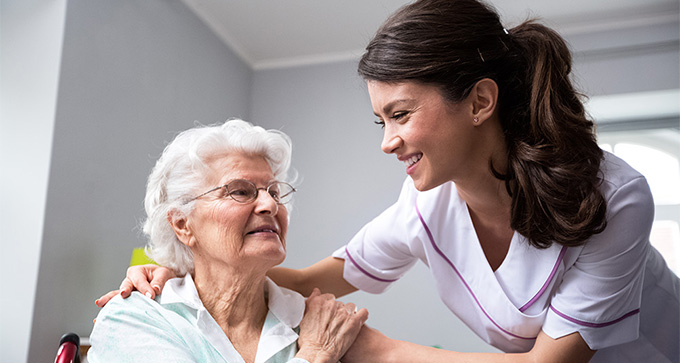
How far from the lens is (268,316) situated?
143 centimetres

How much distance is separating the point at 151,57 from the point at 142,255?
4.35 feet

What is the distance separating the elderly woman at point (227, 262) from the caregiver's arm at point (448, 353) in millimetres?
55

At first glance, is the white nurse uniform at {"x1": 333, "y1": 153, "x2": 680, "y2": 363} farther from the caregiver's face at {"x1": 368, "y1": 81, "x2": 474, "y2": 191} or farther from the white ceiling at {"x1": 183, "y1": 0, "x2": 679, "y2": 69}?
the white ceiling at {"x1": 183, "y1": 0, "x2": 679, "y2": 69}

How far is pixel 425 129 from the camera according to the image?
1.22 metres

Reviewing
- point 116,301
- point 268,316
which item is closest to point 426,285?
point 268,316

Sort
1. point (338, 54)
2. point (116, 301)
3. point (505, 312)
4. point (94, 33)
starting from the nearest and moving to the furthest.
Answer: point (116, 301), point (505, 312), point (94, 33), point (338, 54)

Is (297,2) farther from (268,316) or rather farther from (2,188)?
(268,316)

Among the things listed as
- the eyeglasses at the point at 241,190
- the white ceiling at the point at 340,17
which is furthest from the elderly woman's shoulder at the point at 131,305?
the white ceiling at the point at 340,17

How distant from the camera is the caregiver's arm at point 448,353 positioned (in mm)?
1280

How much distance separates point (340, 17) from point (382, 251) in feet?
7.64

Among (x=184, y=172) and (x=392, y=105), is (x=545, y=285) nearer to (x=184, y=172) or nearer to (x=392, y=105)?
(x=392, y=105)

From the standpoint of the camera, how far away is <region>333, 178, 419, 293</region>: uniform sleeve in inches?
64.2

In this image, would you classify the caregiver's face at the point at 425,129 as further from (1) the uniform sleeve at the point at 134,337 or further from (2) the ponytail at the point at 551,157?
(1) the uniform sleeve at the point at 134,337

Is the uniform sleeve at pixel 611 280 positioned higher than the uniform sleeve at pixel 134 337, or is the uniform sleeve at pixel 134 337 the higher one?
the uniform sleeve at pixel 611 280
